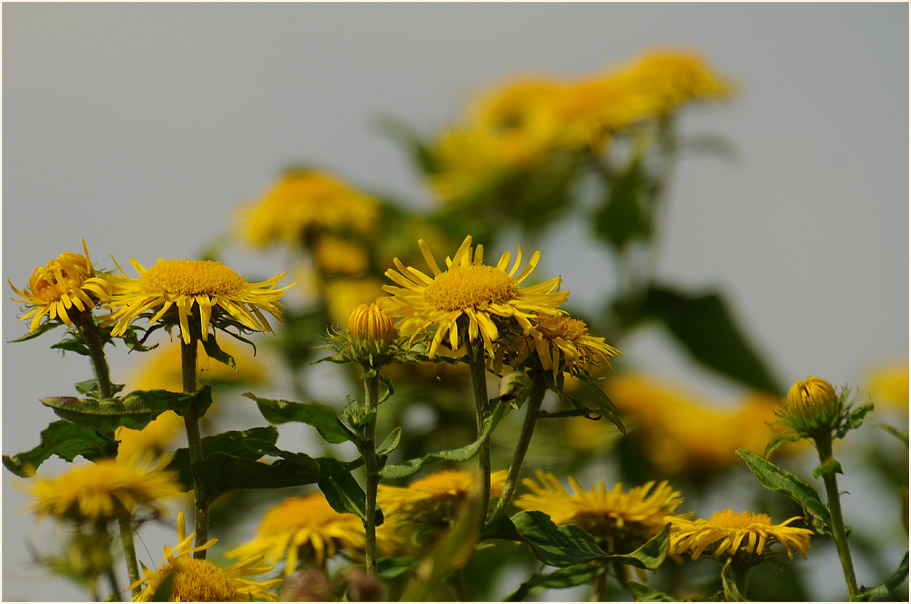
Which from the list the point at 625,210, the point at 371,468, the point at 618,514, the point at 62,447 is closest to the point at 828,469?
the point at 618,514

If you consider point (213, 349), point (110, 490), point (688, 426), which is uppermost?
point (213, 349)

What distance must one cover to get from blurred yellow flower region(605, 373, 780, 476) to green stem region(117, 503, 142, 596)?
120 cm

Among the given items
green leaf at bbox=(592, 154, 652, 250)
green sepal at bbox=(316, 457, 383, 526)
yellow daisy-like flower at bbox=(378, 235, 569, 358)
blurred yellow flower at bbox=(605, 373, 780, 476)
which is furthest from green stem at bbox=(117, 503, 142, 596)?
green leaf at bbox=(592, 154, 652, 250)

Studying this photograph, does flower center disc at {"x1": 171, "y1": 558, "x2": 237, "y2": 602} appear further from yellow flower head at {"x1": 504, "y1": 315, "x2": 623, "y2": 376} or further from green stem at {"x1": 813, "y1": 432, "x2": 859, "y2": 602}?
green stem at {"x1": 813, "y1": 432, "x2": 859, "y2": 602}

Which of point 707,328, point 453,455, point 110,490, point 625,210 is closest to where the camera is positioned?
point 453,455

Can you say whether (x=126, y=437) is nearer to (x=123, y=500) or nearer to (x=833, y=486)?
(x=123, y=500)

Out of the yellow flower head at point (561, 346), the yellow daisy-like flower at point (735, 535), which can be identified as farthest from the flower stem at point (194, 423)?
the yellow daisy-like flower at point (735, 535)

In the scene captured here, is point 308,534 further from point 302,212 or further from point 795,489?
point 302,212

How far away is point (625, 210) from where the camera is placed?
6.96ft

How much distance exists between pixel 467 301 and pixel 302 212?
1.43 meters

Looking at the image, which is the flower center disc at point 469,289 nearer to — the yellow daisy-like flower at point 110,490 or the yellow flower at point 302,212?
the yellow daisy-like flower at point 110,490

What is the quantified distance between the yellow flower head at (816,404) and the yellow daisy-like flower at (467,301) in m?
0.21

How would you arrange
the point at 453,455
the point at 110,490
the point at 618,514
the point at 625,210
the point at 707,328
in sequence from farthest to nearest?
the point at 707,328 → the point at 625,210 → the point at 618,514 → the point at 110,490 → the point at 453,455

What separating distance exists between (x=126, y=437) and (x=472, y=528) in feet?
4.81
